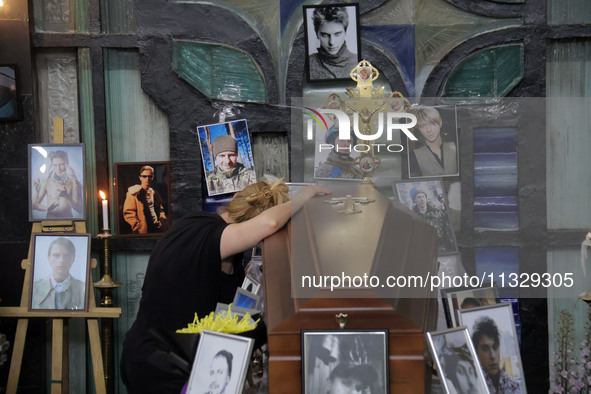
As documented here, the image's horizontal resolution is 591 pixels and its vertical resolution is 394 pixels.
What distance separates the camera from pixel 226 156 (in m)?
3.75

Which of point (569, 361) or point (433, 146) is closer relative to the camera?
point (433, 146)

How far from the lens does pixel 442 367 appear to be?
5.56 ft

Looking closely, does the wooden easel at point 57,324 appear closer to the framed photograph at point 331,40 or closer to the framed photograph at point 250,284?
the framed photograph at point 250,284

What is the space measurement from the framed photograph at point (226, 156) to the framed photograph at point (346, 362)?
217 cm

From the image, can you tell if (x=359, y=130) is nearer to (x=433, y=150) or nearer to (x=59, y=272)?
(x=433, y=150)

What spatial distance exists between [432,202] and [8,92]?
2479 millimetres

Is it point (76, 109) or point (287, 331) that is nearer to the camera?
point (287, 331)

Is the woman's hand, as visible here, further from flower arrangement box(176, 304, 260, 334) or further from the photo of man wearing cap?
the photo of man wearing cap

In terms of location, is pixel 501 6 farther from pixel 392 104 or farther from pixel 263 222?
pixel 263 222

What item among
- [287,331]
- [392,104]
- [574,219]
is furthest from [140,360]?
[574,219]

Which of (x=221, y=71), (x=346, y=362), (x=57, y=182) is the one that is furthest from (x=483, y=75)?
(x=346, y=362)

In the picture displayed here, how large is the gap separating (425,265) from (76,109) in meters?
2.64

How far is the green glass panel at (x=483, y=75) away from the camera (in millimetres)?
3742

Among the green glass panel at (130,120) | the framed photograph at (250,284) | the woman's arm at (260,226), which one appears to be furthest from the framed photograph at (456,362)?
the green glass panel at (130,120)
